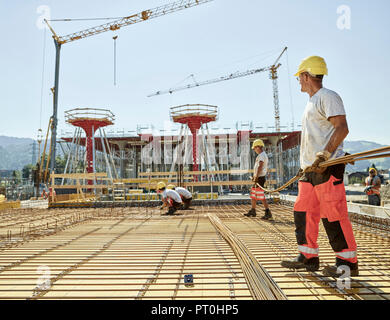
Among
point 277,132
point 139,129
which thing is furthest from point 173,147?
point 277,132

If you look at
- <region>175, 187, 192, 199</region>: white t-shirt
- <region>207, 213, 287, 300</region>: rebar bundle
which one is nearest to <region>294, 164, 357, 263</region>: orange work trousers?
<region>207, 213, 287, 300</region>: rebar bundle

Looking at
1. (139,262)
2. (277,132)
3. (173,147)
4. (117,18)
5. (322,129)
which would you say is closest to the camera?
(322,129)

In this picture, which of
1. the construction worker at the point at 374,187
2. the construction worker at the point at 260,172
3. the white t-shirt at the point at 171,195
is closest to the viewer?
the construction worker at the point at 260,172

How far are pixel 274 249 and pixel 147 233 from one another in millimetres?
2397

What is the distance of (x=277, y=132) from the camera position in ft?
91.9

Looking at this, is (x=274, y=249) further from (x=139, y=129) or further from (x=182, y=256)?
(x=139, y=129)

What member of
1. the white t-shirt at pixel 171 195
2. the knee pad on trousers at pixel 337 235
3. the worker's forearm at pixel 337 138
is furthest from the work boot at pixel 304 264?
the white t-shirt at pixel 171 195

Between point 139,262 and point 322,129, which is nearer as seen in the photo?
point 322,129

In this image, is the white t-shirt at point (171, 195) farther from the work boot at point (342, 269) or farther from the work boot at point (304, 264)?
the work boot at point (342, 269)

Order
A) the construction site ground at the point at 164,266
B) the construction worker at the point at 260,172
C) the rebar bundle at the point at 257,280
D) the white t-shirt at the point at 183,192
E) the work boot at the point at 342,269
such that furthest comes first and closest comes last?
the white t-shirt at the point at 183,192
the construction worker at the point at 260,172
the work boot at the point at 342,269
the construction site ground at the point at 164,266
the rebar bundle at the point at 257,280

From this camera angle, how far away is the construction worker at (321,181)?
7.40 feet

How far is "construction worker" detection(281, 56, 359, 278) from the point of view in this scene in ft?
7.40

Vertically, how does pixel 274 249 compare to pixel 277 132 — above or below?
below

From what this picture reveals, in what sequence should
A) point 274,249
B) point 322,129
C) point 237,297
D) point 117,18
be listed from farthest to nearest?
1. point 117,18
2. point 274,249
3. point 322,129
4. point 237,297
